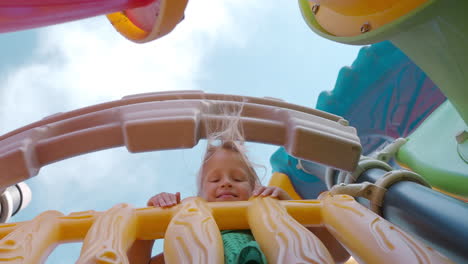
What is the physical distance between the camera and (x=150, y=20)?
170 centimetres

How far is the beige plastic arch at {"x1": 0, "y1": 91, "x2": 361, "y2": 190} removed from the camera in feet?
3.91

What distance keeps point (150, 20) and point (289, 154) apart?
766 mm

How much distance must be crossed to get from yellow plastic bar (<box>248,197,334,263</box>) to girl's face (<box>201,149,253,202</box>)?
50cm

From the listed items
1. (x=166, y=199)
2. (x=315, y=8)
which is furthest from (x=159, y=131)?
(x=315, y=8)

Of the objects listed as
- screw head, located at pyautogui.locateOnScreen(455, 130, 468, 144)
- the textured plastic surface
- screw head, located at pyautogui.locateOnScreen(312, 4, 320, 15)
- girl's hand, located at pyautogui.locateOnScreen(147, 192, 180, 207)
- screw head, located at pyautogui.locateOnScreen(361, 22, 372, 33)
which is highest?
the textured plastic surface

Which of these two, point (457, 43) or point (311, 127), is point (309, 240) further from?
point (457, 43)

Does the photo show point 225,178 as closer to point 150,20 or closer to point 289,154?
point 289,154

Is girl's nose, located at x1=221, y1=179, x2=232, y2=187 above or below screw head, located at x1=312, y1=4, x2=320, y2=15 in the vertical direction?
below

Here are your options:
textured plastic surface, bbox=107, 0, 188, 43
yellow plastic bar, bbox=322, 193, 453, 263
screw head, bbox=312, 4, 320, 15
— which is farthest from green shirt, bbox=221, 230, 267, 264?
screw head, bbox=312, 4, 320, 15

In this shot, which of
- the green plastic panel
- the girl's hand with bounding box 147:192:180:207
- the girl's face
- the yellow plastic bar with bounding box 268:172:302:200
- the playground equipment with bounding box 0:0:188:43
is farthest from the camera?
the yellow plastic bar with bounding box 268:172:302:200

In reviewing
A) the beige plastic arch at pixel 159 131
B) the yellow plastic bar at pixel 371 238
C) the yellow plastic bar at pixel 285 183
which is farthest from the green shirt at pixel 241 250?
the yellow plastic bar at pixel 285 183

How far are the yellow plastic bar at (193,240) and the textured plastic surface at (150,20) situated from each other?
756 millimetres

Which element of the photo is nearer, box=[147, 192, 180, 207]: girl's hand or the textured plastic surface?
box=[147, 192, 180, 207]: girl's hand

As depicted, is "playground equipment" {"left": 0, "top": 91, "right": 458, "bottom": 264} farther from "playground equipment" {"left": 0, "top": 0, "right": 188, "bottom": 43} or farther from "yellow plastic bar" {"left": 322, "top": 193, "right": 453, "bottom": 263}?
"playground equipment" {"left": 0, "top": 0, "right": 188, "bottom": 43}
